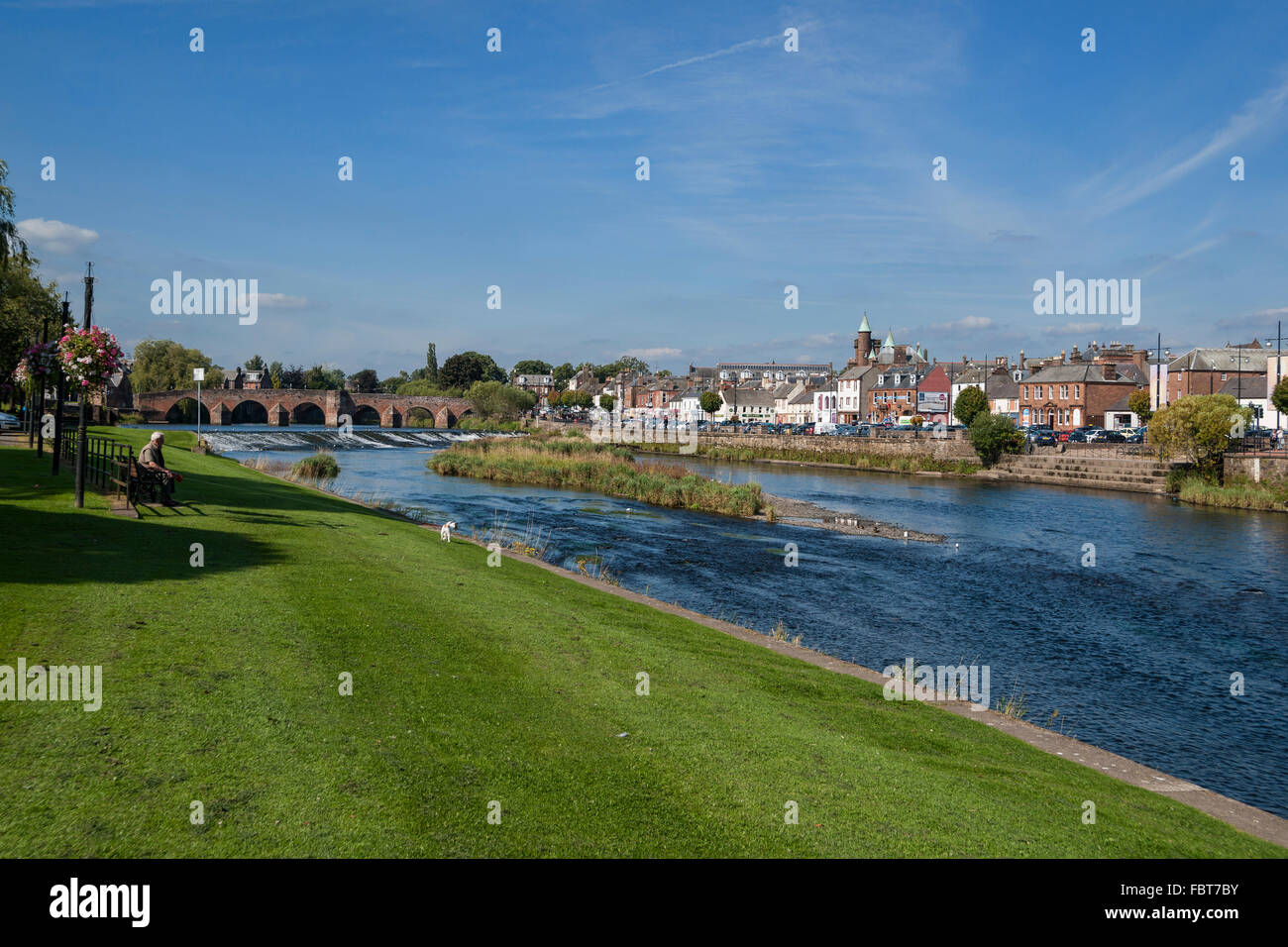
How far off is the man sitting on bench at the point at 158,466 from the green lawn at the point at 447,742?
4.48m

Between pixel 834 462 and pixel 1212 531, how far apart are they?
4809 centimetres

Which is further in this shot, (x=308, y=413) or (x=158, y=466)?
(x=308, y=413)

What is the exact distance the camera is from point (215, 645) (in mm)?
9328

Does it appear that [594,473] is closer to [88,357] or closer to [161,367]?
[88,357]

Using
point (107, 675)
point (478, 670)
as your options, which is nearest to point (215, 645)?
point (107, 675)

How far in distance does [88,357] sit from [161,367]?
128 metres

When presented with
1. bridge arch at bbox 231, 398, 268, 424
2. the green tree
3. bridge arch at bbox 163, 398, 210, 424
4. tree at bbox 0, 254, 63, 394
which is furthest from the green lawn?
bridge arch at bbox 231, 398, 268, 424

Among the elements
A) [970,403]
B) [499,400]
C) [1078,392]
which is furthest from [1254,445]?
[499,400]

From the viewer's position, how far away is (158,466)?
1911 cm

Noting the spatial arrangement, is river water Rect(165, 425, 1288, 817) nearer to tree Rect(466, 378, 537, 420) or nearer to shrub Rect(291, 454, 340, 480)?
shrub Rect(291, 454, 340, 480)

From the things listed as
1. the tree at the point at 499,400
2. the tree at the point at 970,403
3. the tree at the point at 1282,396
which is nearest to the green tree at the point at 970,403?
the tree at the point at 970,403

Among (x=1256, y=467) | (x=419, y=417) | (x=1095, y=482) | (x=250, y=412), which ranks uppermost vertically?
(x=250, y=412)

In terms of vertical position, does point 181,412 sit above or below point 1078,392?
below
